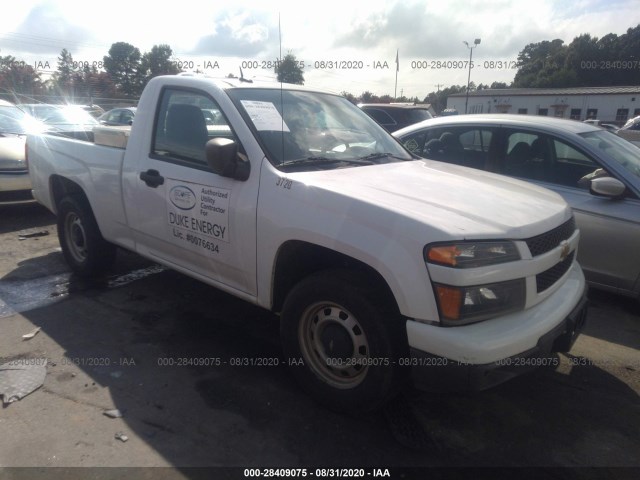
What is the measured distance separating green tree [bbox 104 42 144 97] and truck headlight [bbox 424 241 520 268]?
3376 cm

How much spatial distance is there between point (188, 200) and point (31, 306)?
6.76 ft

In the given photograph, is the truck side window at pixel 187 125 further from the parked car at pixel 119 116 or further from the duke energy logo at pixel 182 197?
the parked car at pixel 119 116

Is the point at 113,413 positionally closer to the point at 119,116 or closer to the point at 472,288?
the point at 472,288

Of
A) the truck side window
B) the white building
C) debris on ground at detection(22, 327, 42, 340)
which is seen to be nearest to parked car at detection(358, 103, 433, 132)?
the truck side window

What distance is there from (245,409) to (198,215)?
1334 mm

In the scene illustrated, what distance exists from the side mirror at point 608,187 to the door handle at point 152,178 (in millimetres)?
3628

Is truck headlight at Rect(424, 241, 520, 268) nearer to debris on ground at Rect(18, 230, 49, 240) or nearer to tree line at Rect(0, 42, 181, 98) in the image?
debris on ground at Rect(18, 230, 49, 240)

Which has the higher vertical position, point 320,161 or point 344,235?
point 320,161

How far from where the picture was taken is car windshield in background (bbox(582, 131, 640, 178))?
4301 mm

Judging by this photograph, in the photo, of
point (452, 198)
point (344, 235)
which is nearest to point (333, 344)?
point (344, 235)

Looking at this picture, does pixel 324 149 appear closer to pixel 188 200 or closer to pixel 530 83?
pixel 188 200

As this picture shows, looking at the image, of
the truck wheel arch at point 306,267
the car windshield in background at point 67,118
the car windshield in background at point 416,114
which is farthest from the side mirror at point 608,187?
the car windshield in background at point 67,118

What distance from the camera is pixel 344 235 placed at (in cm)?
248

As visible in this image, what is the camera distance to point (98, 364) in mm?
3283
